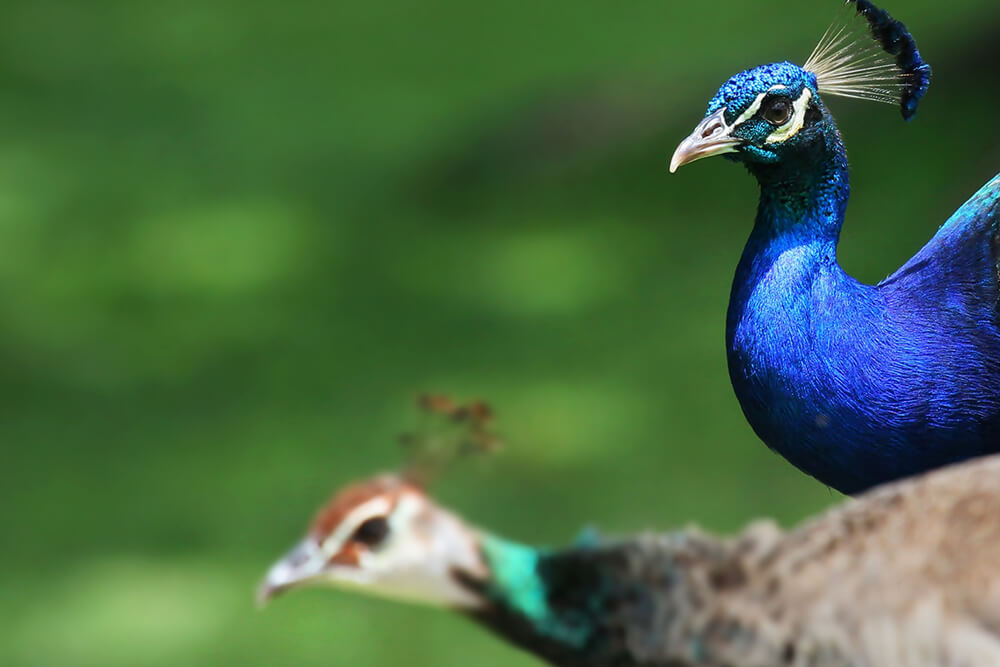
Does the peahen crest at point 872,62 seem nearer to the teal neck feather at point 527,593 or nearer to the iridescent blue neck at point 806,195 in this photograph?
the iridescent blue neck at point 806,195

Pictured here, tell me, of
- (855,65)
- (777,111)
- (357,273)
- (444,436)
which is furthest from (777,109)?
(357,273)

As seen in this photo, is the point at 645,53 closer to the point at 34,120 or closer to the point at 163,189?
the point at 163,189

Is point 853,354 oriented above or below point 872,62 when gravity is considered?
below

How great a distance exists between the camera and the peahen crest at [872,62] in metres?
1.45

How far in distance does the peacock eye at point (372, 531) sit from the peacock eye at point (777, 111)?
527mm

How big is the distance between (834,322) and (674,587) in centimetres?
38

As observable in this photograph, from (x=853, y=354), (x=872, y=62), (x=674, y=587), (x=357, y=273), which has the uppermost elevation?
(x=357, y=273)

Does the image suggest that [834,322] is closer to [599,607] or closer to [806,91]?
[806,91]

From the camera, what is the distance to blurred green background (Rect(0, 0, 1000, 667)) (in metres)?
2.83

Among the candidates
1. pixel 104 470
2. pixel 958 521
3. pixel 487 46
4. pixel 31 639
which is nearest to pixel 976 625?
pixel 958 521

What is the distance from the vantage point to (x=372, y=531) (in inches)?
44.6

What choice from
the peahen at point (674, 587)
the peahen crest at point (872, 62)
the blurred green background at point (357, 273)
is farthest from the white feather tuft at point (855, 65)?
the blurred green background at point (357, 273)

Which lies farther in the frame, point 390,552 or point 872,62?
point 872,62

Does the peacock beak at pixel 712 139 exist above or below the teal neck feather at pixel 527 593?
above
